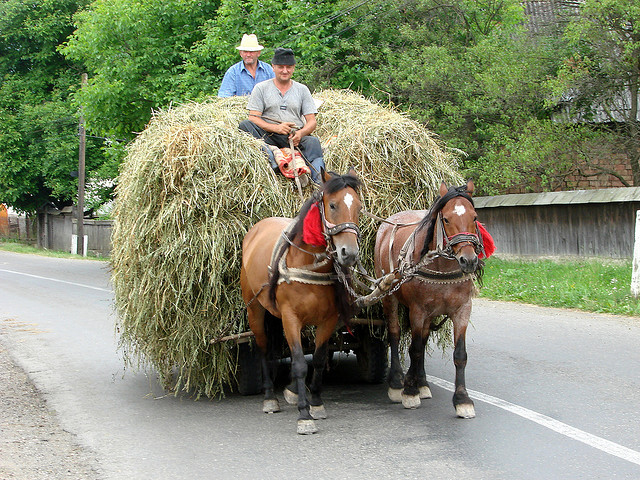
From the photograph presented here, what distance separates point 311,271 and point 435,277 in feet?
3.06

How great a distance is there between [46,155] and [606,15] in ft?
82.7

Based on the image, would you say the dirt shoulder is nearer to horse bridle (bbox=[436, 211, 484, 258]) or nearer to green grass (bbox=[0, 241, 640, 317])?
horse bridle (bbox=[436, 211, 484, 258])

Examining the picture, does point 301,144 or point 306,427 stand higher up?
point 301,144

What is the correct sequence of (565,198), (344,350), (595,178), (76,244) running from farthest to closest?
1. (76,244)
2. (595,178)
3. (565,198)
4. (344,350)

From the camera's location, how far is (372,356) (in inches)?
274

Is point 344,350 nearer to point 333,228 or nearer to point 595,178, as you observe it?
point 333,228

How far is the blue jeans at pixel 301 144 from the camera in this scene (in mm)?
6895

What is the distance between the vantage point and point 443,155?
729 centimetres

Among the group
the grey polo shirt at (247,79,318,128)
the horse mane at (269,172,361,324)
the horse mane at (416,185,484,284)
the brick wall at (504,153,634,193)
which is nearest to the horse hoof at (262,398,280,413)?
the horse mane at (269,172,361,324)

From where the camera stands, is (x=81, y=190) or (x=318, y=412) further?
(x=81, y=190)

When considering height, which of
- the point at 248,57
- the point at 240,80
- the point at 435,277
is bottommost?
the point at 435,277

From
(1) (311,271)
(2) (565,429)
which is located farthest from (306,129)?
(2) (565,429)

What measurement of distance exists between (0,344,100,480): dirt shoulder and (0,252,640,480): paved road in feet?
0.38

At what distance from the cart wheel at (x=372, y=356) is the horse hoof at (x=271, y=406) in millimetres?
1104
